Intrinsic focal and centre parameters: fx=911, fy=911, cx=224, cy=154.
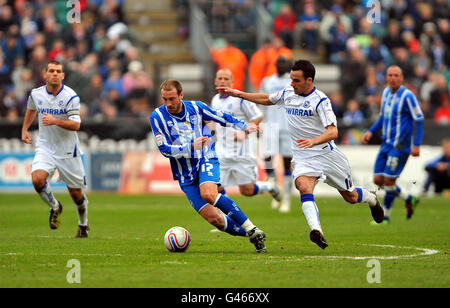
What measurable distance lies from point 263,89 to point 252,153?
297 centimetres

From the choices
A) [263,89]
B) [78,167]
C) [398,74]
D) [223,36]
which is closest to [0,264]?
[78,167]

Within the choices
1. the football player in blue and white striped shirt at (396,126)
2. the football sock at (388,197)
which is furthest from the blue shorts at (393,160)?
the football sock at (388,197)

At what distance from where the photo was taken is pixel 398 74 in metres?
15.6

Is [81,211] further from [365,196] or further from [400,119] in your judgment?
[400,119]

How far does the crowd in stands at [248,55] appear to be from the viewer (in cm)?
2598

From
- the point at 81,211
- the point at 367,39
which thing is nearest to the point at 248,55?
the point at 367,39

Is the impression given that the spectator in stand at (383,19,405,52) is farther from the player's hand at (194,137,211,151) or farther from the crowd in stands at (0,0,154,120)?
the player's hand at (194,137,211,151)

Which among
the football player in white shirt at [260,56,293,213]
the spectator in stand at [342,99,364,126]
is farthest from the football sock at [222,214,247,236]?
the spectator in stand at [342,99,364,126]

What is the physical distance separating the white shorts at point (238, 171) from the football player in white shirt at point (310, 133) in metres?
3.88

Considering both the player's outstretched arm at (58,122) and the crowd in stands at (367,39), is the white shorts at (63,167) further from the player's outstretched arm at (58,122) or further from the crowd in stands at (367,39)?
the crowd in stands at (367,39)

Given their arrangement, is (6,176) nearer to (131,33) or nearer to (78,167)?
(131,33)

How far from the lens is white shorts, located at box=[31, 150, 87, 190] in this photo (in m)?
13.0

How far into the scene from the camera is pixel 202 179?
1095cm

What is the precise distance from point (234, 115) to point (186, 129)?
393cm
